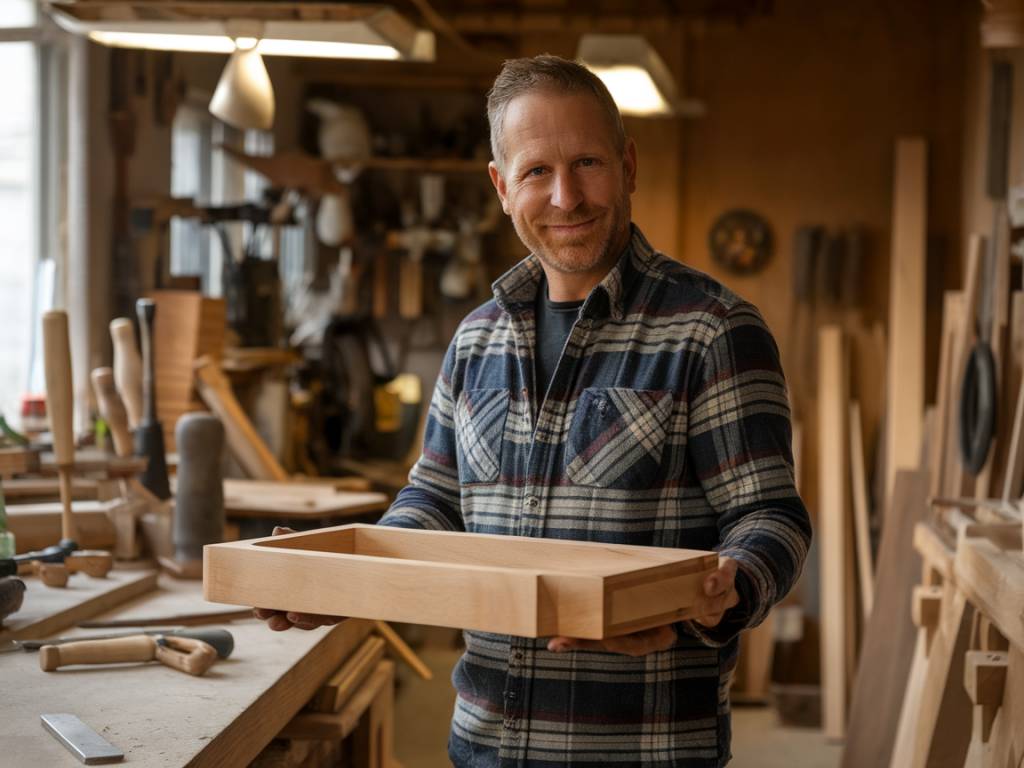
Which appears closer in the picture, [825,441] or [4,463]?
[4,463]

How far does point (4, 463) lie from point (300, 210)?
478 cm

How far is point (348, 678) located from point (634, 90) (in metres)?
2.65

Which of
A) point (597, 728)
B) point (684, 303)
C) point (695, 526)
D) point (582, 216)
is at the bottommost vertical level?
point (597, 728)

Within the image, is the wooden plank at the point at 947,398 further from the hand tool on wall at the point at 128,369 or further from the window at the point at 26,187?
the window at the point at 26,187

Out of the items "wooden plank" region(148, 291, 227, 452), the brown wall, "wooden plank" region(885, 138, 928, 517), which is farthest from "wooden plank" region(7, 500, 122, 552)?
the brown wall

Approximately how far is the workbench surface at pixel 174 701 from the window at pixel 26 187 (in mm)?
2476

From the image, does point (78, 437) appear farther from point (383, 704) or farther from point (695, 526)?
point (695, 526)

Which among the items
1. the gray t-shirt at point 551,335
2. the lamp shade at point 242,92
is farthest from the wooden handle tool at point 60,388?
the gray t-shirt at point 551,335

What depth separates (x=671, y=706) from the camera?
192 cm

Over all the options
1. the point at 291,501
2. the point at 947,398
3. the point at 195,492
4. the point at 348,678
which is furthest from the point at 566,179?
the point at 947,398

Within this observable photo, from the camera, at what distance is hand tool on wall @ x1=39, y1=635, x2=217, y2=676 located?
2254mm

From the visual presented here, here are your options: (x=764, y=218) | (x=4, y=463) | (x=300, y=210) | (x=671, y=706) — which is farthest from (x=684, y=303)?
(x=300, y=210)

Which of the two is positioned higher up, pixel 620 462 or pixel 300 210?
pixel 300 210

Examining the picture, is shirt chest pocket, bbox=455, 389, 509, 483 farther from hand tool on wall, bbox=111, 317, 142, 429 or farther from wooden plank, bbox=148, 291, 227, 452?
wooden plank, bbox=148, 291, 227, 452
